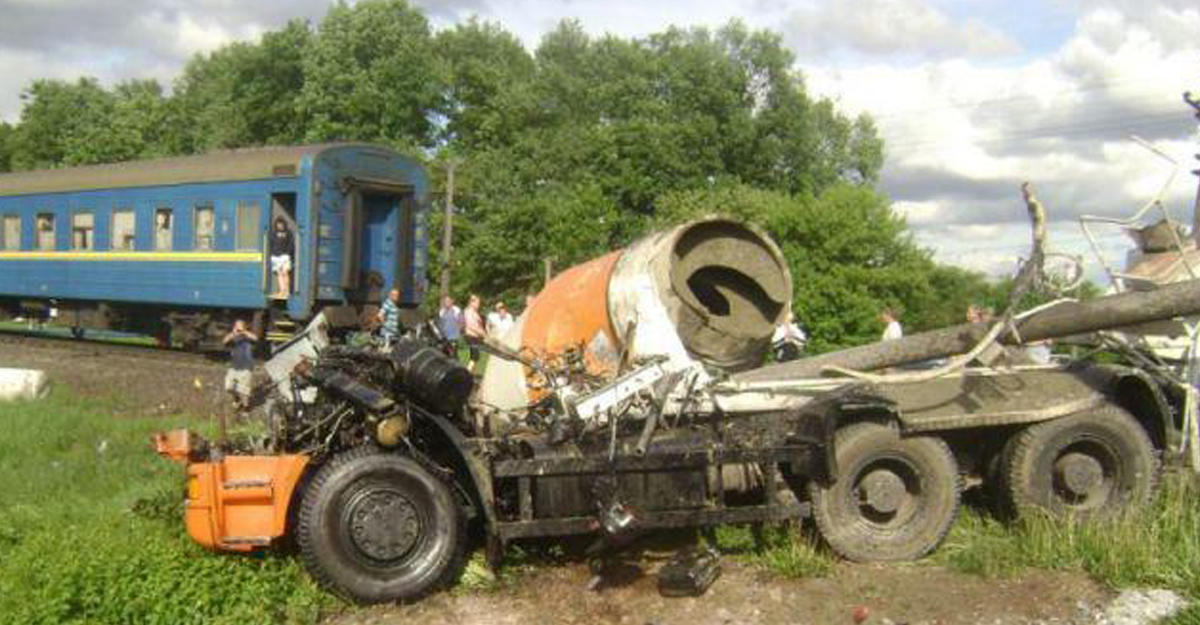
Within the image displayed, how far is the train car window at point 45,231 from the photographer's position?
2161 cm

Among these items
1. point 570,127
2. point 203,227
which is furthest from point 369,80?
point 203,227

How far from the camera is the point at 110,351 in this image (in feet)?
58.7

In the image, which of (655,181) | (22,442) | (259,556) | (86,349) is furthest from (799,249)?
(259,556)

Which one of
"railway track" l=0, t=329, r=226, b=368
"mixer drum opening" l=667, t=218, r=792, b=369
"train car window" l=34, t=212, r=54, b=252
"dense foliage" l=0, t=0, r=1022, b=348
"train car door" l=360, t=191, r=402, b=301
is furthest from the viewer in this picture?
"dense foliage" l=0, t=0, r=1022, b=348

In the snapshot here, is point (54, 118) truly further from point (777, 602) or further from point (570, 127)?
point (777, 602)

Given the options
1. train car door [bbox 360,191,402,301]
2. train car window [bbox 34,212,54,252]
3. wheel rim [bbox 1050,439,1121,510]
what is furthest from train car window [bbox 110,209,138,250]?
wheel rim [bbox 1050,439,1121,510]

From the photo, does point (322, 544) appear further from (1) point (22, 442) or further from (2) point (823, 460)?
(1) point (22, 442)

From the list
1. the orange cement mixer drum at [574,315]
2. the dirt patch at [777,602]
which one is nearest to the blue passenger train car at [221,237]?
the orange cement mixer drum at [574,315]

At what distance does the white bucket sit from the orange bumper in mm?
7768

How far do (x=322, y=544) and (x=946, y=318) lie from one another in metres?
44.4

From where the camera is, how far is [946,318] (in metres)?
47.2

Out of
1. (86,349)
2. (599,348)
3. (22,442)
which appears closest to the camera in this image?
(599,348)

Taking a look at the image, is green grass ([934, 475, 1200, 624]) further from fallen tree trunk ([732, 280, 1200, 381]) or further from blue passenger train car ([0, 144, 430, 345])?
blue passenger train car ([0, 144, 430, 345])

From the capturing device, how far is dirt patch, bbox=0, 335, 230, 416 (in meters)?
12.5
